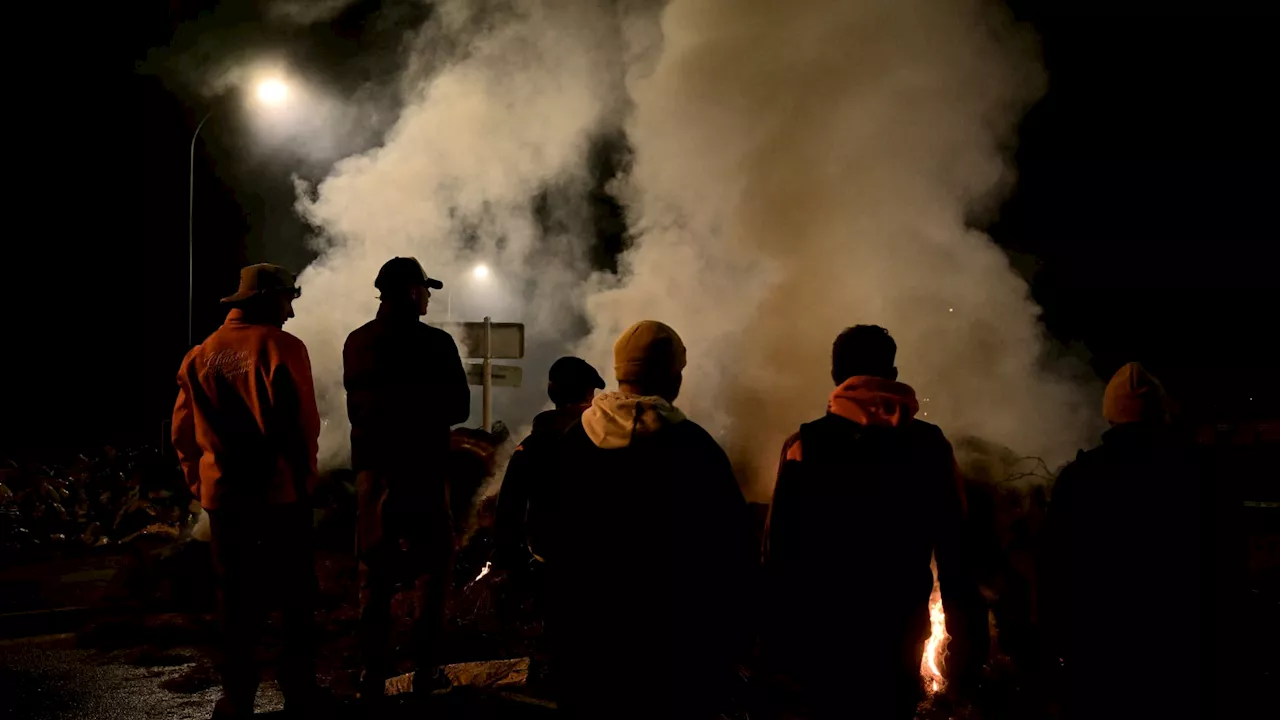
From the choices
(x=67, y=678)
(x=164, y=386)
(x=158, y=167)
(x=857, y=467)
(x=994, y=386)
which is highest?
(x=158, y=167)

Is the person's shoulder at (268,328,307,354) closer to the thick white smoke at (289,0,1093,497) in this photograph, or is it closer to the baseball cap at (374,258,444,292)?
the baseball cap at (374,258,444,292)

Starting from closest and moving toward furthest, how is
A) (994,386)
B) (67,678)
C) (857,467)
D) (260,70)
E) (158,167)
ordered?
(857,467), (67,678), (994,386), (260,70), (158,167)

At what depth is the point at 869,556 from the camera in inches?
116

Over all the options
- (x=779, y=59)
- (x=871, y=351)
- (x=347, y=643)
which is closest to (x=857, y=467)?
(x=871, y=351)

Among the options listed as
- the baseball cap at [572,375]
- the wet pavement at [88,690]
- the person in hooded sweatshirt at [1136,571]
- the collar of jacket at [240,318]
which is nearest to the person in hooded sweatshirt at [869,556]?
the person in hooded sweatshirt at [1136,571]

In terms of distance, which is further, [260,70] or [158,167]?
[158,167]

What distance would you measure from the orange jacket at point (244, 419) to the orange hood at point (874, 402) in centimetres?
236

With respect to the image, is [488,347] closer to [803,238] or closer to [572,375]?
[803,238]

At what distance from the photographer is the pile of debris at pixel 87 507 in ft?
36.4

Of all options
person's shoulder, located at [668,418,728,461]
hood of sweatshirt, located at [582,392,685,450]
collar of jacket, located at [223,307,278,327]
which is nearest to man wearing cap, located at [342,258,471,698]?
collar of jacket, located at [223,307,278,327]

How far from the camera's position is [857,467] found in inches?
117

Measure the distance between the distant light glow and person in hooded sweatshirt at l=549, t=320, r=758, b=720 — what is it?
11.0 m

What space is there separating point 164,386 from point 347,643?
52.2 ft

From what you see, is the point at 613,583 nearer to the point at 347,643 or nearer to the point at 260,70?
the point at 347,643
